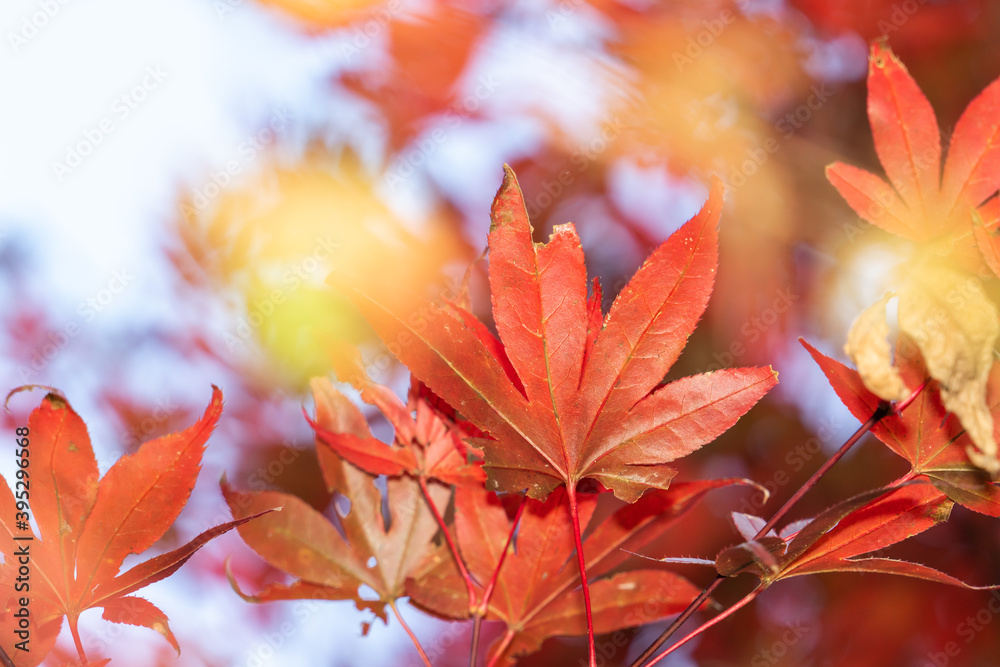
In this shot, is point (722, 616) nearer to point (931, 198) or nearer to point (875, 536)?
point (875, 536)

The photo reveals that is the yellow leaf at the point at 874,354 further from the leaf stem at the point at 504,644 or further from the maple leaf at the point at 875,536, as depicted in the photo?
the leaf stem at the point at 504,644

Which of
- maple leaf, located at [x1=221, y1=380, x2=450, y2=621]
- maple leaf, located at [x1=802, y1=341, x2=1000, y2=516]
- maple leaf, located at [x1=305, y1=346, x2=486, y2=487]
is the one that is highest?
maple leaf, located at [x1=802, y1=341, x2=1000, y2=516]

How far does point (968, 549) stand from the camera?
1421 millimetres

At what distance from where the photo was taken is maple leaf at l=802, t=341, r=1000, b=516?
1.42ft

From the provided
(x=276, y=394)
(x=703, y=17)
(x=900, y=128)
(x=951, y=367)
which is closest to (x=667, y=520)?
(x=951, y=367)

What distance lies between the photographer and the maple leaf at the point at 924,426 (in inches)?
17.0

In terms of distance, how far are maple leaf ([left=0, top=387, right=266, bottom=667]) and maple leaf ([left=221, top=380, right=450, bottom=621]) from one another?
101mm

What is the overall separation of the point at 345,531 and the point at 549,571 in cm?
21

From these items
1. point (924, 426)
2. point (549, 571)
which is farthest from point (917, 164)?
point (549, 571)

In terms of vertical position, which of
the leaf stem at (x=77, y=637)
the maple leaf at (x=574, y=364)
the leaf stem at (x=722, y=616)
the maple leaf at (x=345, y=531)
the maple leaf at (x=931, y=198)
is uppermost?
the maple leaf at (x=931, y=198)

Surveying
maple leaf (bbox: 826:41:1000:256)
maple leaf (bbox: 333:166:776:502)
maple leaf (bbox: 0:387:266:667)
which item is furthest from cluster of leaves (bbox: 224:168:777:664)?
maple leaf (bbox: 826:41:1000:256)

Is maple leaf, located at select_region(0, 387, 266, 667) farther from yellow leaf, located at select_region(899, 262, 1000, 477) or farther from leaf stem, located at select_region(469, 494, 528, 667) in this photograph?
yellow leaf, located at select_region(899, 262, 1000, 477)

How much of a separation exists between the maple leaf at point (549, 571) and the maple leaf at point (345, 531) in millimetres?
33

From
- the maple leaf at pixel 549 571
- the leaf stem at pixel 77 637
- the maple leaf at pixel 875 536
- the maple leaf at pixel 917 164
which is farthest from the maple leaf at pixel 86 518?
the maple leaf at pixel 917 164
